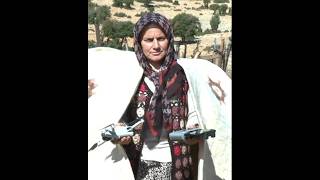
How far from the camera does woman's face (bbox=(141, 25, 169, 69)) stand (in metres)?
5.82

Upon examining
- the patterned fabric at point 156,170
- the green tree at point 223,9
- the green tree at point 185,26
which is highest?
the green tree at point 223,9

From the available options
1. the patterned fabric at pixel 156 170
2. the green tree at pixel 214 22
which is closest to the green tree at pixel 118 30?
the green tree at pixel 214 22

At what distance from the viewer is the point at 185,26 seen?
5.91m

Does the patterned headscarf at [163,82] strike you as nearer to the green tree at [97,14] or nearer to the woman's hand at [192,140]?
the woman's hand at [192,140]

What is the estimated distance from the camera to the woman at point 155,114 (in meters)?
5.82

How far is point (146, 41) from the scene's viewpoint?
19.1 feet

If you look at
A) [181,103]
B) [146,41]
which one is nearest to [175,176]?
[181,103]

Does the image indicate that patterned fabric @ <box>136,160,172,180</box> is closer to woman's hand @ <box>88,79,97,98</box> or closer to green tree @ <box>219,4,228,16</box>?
woman's hand @ <box>88,79,97,98</box>

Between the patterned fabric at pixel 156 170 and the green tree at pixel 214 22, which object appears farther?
the green tree at pixel 214 22

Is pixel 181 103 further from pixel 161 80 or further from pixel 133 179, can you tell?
pixel 133 179

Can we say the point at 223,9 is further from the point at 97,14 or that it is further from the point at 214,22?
the point at 97,14

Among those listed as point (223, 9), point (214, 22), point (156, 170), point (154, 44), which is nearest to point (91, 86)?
point (154, 44)

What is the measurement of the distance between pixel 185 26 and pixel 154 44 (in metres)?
0.29

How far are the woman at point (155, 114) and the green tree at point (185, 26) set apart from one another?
0.22 ft
